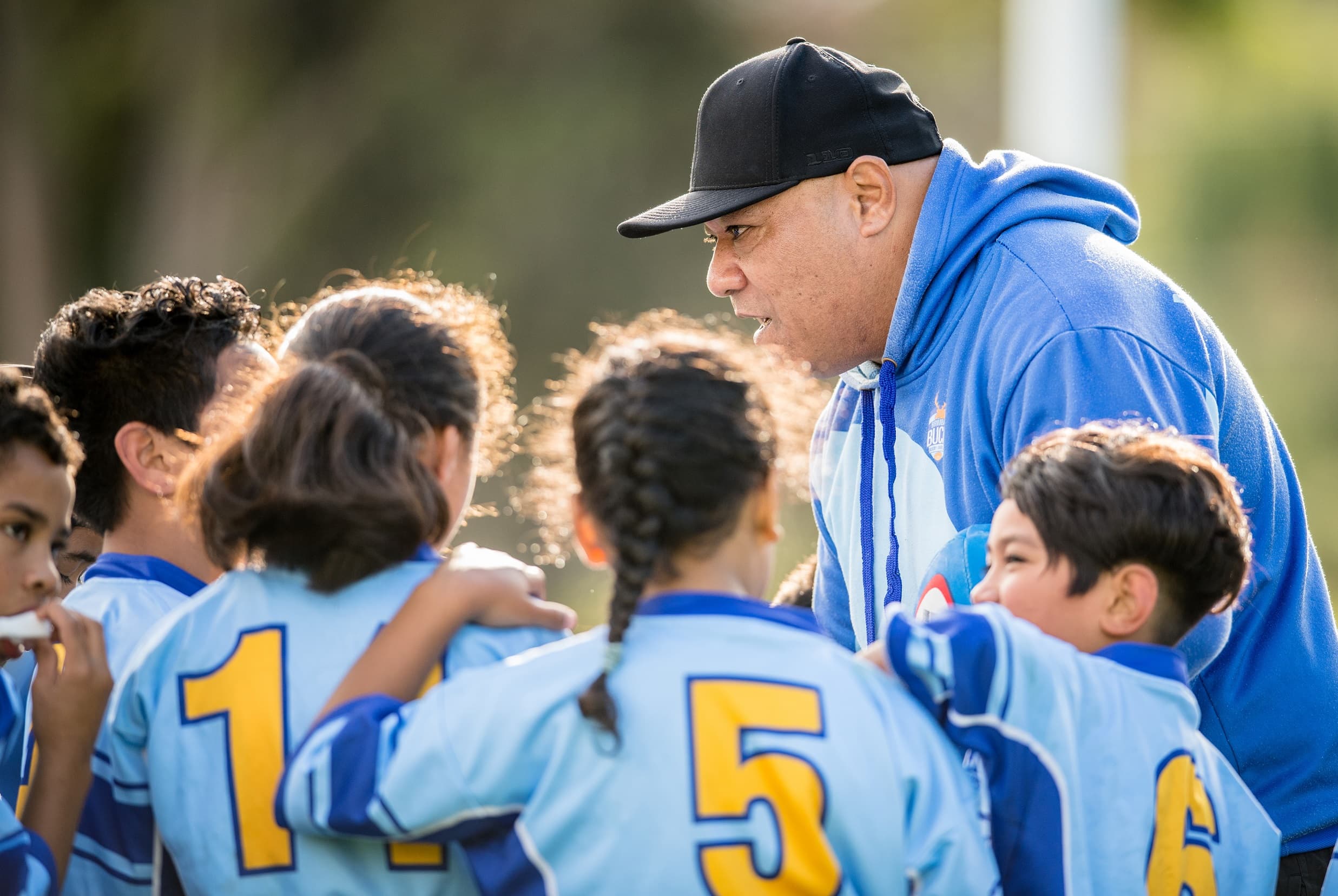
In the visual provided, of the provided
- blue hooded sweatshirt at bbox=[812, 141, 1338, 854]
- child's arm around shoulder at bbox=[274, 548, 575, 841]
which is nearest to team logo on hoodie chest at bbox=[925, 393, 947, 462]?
blue hooded sweatshirt at bbox=[812, 141, 1338, 854]

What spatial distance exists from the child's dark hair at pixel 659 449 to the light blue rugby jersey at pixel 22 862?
785 mm

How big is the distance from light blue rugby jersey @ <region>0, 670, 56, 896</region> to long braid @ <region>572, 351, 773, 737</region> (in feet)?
2.64

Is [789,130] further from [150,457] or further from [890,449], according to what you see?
[150,457]

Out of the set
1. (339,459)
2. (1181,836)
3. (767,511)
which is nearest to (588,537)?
(767,511)

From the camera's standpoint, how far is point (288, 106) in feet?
37.6

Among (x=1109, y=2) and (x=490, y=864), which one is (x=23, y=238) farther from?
(x=490, y=864)

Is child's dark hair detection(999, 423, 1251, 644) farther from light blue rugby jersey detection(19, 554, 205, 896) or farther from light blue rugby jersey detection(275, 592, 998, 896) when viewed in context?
light blue rugby jersey detection(19, 554, 205, 896)

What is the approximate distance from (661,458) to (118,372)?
125cm

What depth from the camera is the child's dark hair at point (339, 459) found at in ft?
6.25

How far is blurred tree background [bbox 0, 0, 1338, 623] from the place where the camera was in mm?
10930

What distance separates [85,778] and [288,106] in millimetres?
10325

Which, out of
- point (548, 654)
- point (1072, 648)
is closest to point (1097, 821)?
point (1072, 648)

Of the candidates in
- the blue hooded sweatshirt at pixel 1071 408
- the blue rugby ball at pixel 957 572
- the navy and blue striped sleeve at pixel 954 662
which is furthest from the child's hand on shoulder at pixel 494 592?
the blue hooded sweatshirt at pixel 1071 408

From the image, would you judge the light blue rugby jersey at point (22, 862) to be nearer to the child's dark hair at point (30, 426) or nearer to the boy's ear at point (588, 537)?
the child's dark hair at point (30, 426)
